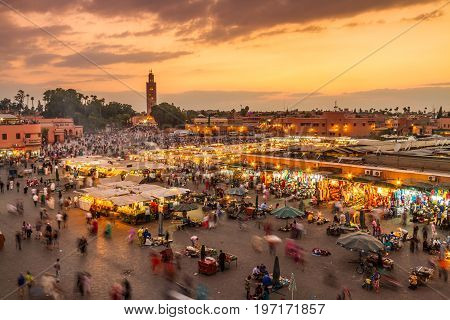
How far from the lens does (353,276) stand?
1186 centimetres

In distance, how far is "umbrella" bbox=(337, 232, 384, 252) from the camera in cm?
1231

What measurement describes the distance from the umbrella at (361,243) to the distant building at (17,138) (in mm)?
39594

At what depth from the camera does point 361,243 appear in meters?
12.5

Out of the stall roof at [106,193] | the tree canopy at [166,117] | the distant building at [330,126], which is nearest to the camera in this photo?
the stall roof at [106,193]

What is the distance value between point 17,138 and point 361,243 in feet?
142

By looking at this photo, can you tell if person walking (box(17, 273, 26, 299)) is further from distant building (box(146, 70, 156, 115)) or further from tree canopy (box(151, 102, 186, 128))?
distant building (box(146, 70, 156, 115))

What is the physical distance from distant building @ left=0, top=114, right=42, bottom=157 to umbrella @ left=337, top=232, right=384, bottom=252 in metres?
39.6

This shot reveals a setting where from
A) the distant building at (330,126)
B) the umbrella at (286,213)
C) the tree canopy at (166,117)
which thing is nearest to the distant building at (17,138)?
the distant building at (330,126)

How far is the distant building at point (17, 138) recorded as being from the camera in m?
44.2

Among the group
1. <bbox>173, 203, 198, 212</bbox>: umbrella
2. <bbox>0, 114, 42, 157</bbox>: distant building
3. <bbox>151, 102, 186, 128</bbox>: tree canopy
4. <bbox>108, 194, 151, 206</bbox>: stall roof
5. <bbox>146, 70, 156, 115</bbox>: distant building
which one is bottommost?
<bbox>173, 203, 198, 212</bbox>: umbrella

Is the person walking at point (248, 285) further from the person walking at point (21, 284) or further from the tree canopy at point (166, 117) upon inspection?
the tree canopy at point (166, 117)

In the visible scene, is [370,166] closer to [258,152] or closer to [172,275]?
[258,152]

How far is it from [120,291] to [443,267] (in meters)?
9.10

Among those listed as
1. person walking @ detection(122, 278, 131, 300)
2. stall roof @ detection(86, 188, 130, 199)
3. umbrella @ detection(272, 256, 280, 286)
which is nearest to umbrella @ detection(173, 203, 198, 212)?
stall roof @ detection(86, 188, 130, 199)
